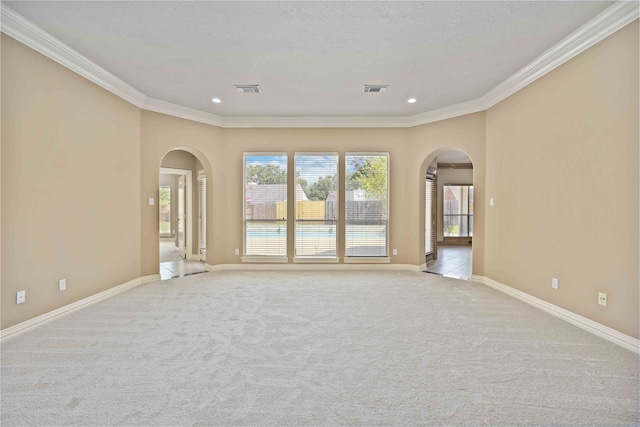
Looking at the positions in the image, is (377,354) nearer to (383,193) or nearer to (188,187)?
(383,193)

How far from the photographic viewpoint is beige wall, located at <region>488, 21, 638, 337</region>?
107 inches

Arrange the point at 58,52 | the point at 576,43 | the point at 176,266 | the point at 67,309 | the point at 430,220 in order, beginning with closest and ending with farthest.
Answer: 1. the point at 576,43
2. the point at 58,52
3. the point at 67,309
4. the point at 176,266
5. the point at 430,220

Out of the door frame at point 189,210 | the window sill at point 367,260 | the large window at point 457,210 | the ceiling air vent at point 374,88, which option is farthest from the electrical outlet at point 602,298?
the large window at point 457,210

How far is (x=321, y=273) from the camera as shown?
18.5 ft

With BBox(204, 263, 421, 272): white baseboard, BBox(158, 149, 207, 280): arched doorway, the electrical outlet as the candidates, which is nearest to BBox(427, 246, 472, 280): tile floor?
BBox(204, 263, 421, 272): white baseboard

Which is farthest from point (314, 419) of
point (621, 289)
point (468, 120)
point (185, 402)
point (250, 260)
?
point (468, 120)

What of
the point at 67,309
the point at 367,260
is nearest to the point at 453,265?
the point at 367,260

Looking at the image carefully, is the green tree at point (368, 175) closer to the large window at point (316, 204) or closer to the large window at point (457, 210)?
the large window at point (316, 204)

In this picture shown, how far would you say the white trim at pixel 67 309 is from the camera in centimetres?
289

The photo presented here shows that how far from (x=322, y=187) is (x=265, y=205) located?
46.7 inches

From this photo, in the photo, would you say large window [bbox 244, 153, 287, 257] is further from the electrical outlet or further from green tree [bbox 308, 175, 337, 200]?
the electrical outlet

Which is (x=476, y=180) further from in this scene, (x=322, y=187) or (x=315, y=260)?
(x=315, y=260)

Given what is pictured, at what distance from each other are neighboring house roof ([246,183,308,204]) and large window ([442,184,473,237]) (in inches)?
263

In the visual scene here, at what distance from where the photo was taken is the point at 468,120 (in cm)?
514
